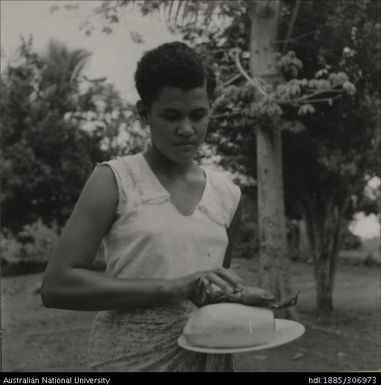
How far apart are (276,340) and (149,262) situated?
0.37 metres

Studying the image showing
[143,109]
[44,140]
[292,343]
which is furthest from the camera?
[44,140]

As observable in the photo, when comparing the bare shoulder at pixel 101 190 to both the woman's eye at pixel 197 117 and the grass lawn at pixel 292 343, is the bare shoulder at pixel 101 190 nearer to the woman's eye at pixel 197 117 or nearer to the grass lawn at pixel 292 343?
the woman's eye at pixel 197 117

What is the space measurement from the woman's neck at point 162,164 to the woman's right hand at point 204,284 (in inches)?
15.2

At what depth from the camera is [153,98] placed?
5.77ft

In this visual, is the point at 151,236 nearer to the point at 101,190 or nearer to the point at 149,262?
the point at 149,262

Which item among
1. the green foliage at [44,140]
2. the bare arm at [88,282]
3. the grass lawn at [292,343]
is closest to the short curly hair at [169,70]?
the bare arm at [88,282]

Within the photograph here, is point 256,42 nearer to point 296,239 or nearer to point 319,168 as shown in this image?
point 319,168

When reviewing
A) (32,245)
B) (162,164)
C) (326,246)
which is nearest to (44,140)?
(32,245)

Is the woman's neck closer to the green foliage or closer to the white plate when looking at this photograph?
the white plate

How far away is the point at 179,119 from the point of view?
173 cm

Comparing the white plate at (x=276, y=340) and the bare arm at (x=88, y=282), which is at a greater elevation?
the bare arm at (x=88, y=282)

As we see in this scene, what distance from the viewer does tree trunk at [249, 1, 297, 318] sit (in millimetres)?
8859

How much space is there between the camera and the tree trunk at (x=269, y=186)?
29.1 ft

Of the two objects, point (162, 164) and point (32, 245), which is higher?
point (162, 164)
